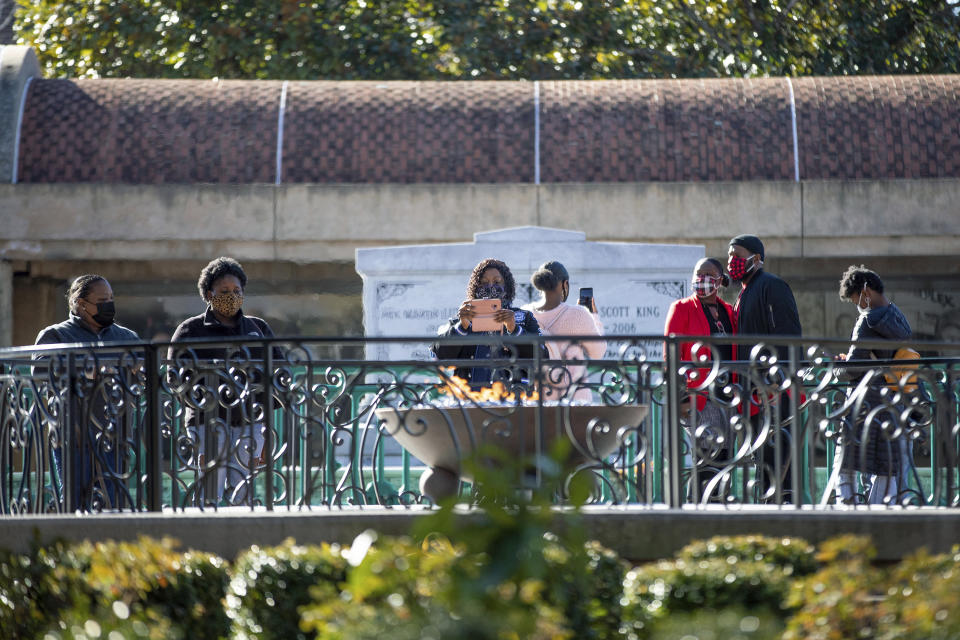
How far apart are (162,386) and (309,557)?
7.01ft

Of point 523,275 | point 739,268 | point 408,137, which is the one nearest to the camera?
point 739,268

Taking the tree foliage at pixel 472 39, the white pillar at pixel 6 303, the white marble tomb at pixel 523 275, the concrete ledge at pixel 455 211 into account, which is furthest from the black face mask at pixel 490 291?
the tree foliage at pixel 472 39

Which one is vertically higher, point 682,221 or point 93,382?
point 682,221

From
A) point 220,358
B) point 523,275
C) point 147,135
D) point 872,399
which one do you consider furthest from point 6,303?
point 872,399

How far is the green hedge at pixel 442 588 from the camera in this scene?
142 inches

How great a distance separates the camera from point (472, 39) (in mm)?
21266

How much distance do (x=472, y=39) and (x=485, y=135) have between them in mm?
7386

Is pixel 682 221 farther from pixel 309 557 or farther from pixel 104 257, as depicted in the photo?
pixel 309 557

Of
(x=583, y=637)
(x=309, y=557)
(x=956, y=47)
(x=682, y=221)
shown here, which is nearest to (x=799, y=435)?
(x=583, y=637)

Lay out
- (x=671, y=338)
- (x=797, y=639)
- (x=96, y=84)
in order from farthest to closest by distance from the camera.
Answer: (x=96, y=84)
(x=671, y=338)
(x=797, y=639)

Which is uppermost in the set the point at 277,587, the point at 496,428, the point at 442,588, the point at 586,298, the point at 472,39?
the point at 472,39

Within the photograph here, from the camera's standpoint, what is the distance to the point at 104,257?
45.5ft

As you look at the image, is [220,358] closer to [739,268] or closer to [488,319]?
[488,319]

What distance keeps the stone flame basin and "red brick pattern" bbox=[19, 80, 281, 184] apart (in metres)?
8.03
